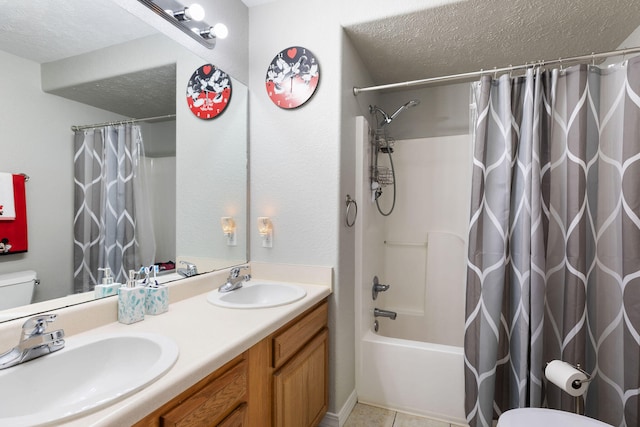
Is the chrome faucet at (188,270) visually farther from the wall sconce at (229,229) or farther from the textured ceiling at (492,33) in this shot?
the textured ceiling at (492,33)

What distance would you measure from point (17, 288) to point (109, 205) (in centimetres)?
39

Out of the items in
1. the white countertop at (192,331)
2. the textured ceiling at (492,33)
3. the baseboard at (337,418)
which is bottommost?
the baseboard at (337,418)

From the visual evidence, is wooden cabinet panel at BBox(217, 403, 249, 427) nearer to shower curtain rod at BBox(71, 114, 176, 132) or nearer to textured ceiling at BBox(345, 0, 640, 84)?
shower curtain rod at BBox(71, 114, 176, 132)

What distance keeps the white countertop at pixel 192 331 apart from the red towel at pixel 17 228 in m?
0.25

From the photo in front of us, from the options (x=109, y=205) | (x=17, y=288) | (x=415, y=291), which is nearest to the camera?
(x=17, y=288)

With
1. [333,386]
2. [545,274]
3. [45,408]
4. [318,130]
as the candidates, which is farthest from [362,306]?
[45,408]

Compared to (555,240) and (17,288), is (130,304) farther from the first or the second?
(555,240)

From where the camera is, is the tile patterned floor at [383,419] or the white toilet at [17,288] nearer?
the white toilet at [17,288]

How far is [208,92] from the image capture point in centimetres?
175

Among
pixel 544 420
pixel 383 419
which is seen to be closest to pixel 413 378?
pixel 383 419

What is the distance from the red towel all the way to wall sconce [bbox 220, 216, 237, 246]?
0.93 m

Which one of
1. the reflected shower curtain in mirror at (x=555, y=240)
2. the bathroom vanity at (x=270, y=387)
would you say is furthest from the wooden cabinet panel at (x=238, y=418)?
the reflected shower curtain in mirror at (x=555, y=240)

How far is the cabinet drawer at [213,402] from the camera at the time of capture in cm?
83

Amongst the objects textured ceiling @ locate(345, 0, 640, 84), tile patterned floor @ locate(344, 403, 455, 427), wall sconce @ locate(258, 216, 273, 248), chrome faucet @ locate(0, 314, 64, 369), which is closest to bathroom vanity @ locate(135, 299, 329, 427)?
tile patterned floor @ locate(344, 403, 455, 427)
